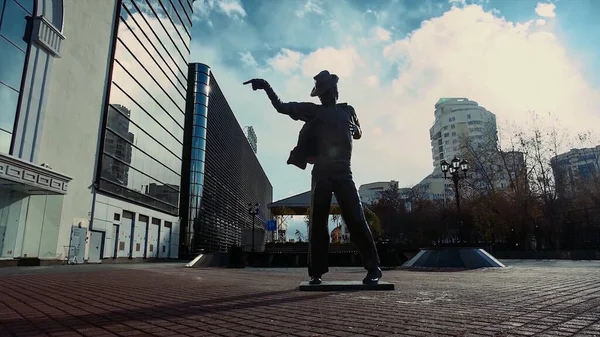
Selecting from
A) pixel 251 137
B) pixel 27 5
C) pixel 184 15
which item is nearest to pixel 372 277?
pixel 27 5

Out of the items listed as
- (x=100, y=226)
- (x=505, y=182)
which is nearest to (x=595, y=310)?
(x=100, y=226)

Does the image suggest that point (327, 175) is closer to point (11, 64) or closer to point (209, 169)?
point (11, 64)

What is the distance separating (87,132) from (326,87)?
2258 cm

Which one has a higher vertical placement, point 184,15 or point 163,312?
point 184,15

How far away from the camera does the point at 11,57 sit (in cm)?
1852

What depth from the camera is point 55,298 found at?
16.0 feet

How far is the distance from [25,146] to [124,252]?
12213 mm

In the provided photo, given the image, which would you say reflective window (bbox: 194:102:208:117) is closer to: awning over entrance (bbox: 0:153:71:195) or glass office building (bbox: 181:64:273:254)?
glass office building (bbox: 181:64:273:254)

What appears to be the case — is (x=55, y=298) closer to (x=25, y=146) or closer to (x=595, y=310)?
(x=595, y=310)

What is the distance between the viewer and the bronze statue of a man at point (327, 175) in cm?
575

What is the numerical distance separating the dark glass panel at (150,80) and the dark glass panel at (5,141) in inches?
405

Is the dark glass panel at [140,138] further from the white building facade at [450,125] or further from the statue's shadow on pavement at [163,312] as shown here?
the white building facade at [450,125]

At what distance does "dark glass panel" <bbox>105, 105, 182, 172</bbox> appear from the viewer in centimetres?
2777

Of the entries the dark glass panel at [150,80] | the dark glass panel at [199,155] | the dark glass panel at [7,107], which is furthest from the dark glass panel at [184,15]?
the dark glass panel at [7,107]
